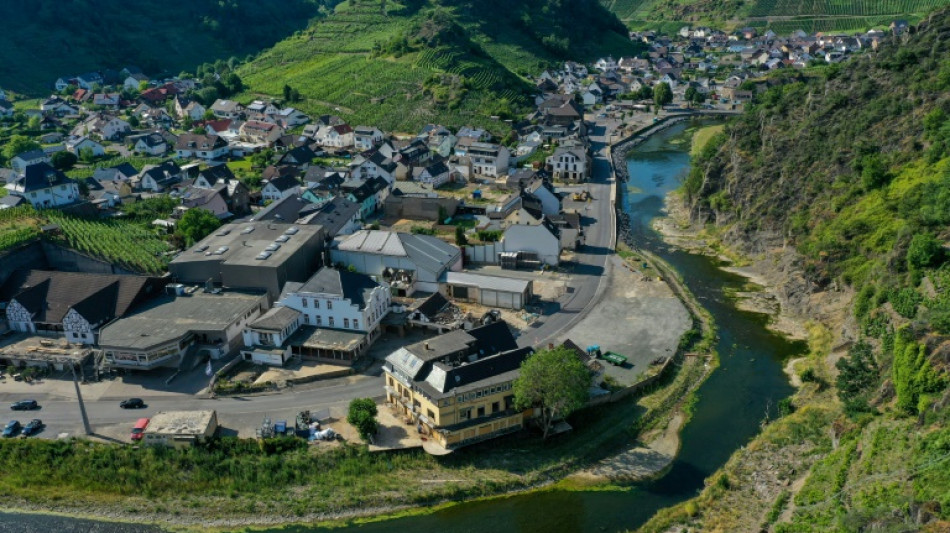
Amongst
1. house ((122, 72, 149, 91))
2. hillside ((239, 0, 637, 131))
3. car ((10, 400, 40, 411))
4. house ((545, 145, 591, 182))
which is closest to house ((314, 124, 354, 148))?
hillside ((239, 0, 637, 131))

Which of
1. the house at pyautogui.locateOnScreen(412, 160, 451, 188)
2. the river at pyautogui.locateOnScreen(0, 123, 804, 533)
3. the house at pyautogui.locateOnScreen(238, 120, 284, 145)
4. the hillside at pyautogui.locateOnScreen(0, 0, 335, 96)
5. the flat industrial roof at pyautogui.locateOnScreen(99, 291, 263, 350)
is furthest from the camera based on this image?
the hillside at pyautogui.locateOnScreen(0, 0, 335, 96)

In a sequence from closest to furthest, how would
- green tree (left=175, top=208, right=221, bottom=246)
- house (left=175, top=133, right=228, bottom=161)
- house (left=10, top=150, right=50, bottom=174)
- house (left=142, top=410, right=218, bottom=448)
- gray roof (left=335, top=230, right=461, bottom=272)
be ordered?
house (left=142, top=410, right=218, bottom=448)
gray roof (left=335, top=230, right=461, bottom=272)
green tree (left=175, top=208, right=221, bottom=246)
house (left=10, top=150, right=50, bottom=174)
house (left=175, top=133, right=228, bottom=161)

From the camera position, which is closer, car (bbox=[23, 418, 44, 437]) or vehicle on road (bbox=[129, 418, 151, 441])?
vehicle on road (bbox=[129, 418, 151, 441])

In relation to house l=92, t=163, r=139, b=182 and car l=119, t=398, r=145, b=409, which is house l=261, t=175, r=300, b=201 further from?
car l=119, t=398, r=145, b=409

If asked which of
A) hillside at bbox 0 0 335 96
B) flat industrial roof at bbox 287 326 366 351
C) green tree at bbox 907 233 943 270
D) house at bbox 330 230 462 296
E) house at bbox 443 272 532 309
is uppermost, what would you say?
hillside at bbox 0 0 335 96

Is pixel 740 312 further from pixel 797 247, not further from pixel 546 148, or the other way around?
pixel 546 148

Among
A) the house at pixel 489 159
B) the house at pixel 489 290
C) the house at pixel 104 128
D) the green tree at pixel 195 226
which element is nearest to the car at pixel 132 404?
the house at pixel 489 290

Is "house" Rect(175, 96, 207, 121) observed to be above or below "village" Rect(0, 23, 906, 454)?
above
